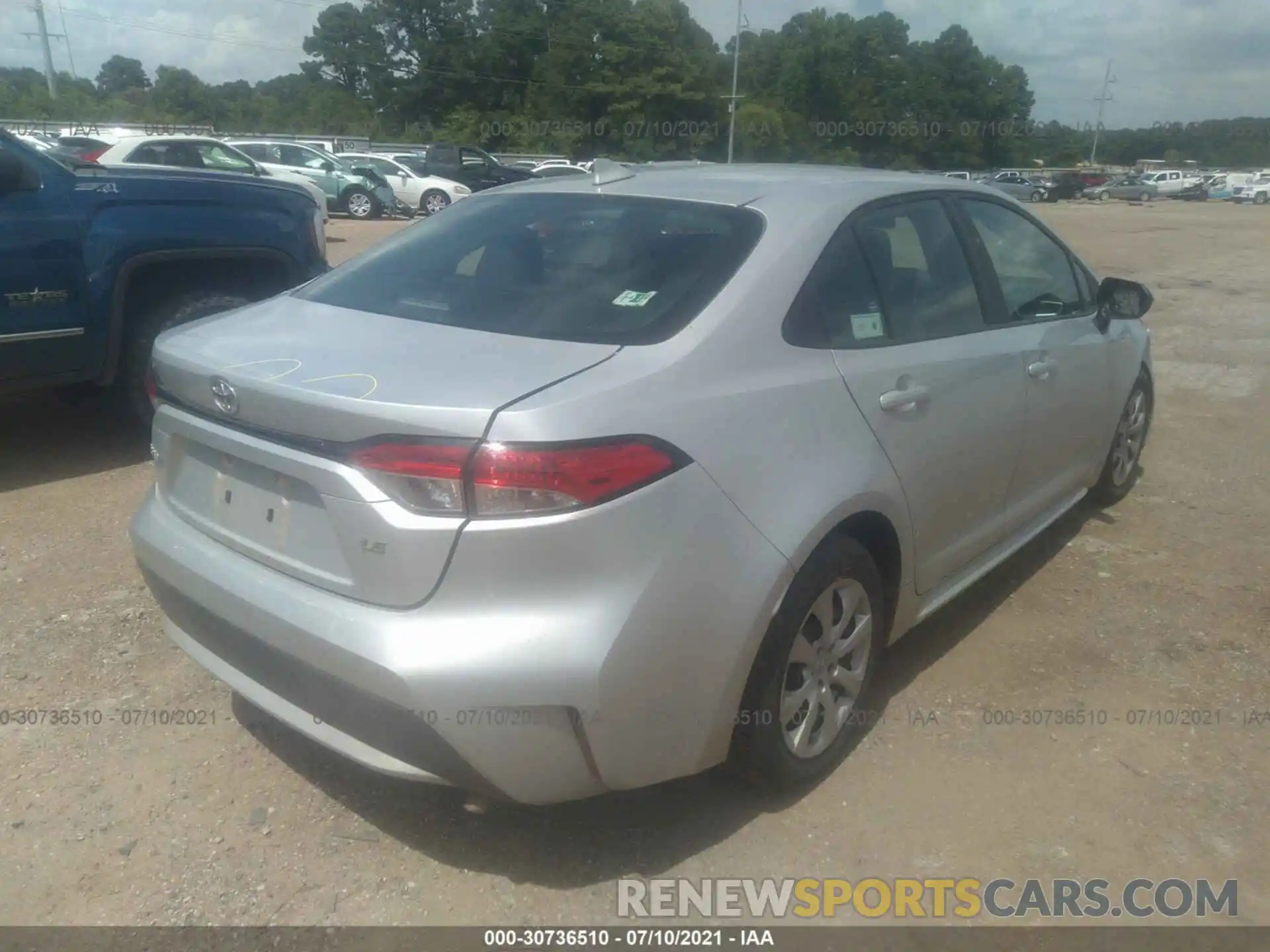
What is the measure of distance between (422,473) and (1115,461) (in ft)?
12.8

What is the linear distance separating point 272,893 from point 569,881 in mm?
707

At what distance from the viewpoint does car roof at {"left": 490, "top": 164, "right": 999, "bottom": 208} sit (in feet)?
9.86

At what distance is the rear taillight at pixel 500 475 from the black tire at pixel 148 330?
11.5 ft

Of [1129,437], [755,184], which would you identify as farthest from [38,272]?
[1129,437]

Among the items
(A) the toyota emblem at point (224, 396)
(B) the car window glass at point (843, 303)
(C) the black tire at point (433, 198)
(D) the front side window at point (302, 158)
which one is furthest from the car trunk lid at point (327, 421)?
(C) the black tire at point (433, 198)

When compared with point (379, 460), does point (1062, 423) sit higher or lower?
lower

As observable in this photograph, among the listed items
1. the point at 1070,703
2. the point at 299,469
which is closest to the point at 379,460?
the point at 299,469

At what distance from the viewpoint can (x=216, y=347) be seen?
2.60 m

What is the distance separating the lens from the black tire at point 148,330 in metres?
5.23

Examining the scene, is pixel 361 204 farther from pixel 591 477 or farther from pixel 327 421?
pixel 591 477

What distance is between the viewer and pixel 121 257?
16.5 ft

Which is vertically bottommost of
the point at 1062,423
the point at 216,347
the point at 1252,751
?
the point at 1252,751

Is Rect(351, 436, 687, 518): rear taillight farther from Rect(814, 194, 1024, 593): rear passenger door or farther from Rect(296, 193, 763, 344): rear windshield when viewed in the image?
Rect(814, 194, 1024, 593): rear passenger door
